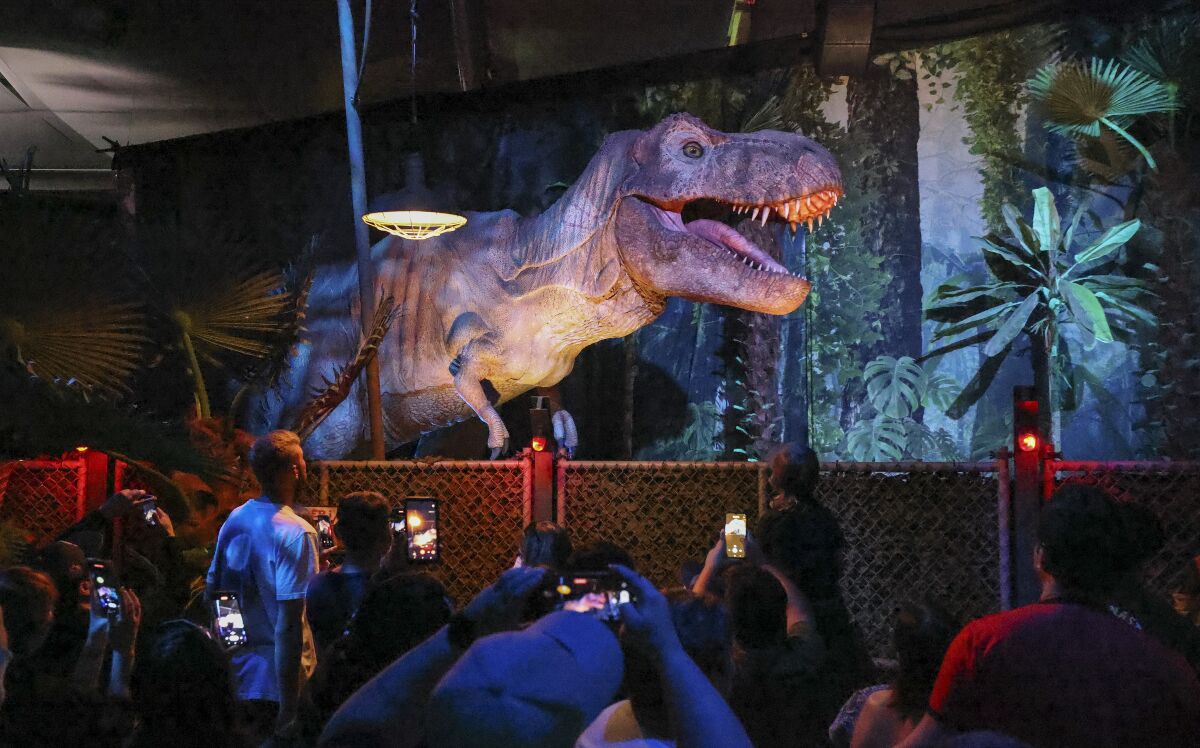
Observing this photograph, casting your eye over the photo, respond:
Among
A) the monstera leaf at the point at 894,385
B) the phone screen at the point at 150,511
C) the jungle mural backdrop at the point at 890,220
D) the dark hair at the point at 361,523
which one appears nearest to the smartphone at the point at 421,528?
the phone screen at the point at 150,511

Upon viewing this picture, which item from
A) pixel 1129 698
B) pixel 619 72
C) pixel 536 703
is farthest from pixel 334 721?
pixel 619 72

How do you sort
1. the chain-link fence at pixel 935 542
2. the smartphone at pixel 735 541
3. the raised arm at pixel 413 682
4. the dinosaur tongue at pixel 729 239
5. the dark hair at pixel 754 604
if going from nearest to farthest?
1. the raised arm at pixel 413 682
2. the dark hair at pixel 754 604
3. the smartphone at pixel 735 541
4. the chain-link fence at pixel 935 542
5. the dinosaur tongue at pixel 729 239

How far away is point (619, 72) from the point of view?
35.8 feet

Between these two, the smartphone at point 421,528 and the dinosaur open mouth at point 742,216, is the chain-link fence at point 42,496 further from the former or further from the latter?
the dinosaur open mouth at point 742,216

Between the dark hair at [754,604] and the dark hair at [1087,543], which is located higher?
the dark hair at [1087,543]

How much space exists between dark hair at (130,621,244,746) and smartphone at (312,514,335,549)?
9.64ft

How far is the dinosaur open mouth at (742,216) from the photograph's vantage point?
752 cm

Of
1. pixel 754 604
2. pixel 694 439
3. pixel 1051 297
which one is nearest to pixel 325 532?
pixel 754 604

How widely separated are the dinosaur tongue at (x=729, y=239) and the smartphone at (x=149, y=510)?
13.7ft

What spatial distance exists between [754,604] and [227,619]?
1.96 meters

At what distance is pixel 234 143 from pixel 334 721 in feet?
32.6

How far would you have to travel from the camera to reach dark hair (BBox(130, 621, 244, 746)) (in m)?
2.20

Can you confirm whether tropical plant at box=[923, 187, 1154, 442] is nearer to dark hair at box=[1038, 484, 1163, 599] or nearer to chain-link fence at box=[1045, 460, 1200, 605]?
chain-link fence at box=[1045, 460, 1200, 605]

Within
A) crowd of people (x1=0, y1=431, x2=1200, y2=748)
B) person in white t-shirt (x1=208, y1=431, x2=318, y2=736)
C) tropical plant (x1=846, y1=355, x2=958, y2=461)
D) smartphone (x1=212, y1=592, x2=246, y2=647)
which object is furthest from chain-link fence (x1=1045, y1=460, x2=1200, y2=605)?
tropical plant (x1=846, y1=355, x2=958, y2=461)
